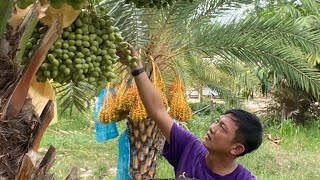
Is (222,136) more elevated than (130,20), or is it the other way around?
(130,20)

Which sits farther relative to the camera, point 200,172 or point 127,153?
point 127,153

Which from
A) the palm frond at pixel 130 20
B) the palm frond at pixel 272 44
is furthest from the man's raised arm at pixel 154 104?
the palm frond at pixel 272 44

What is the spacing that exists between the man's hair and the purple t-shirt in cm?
12

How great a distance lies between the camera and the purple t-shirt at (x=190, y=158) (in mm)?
2416

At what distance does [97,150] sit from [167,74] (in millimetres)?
4028

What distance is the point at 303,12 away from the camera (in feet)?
27.4

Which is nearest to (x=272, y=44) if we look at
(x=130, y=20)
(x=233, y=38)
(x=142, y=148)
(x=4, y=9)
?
(x=233, y=38)

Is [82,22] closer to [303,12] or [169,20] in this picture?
[169,20]

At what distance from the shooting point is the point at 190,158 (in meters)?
2.54

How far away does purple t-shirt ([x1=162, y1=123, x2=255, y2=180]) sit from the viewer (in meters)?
2.42

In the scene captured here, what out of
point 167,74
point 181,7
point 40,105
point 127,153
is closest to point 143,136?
point 127,153

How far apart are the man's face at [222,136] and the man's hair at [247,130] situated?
0.08 ft

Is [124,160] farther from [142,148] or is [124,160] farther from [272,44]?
[272,44]

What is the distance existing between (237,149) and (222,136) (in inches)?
3.9
